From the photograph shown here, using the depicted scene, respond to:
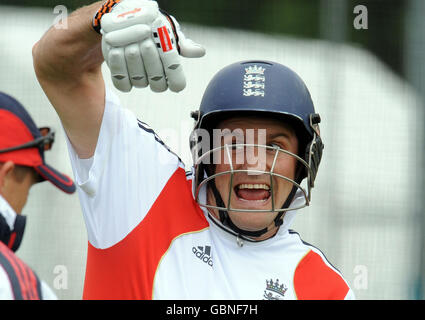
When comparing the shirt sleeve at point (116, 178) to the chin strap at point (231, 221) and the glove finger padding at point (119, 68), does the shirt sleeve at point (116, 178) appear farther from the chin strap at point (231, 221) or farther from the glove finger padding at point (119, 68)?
the glove finger padding at point (119, 68)

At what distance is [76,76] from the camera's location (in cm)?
280

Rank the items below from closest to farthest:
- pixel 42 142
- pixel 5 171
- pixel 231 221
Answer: pixel 5 171 < pixel 42 142 < pixel 231 221

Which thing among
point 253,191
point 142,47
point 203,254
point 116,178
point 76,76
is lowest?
point 203,254

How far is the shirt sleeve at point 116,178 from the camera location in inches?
110

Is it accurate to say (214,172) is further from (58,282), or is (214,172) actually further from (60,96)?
(58,282)

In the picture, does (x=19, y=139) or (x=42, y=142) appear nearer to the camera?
(x=19, y=139)

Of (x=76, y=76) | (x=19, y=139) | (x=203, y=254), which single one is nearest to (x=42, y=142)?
(x=19, y=139)

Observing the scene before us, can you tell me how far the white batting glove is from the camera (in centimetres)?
241

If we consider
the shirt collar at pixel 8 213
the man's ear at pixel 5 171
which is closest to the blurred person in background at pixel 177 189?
the man's ear at pixel 5 171

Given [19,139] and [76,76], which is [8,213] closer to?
[19,139]

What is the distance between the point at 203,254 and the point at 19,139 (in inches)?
32.3

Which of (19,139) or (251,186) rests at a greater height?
(19,139)

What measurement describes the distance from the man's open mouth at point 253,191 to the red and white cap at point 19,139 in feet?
2.57
